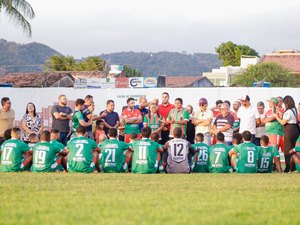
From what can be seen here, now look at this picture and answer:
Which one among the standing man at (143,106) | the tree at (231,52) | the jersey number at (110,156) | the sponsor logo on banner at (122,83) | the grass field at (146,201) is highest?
the tree at (231,52)

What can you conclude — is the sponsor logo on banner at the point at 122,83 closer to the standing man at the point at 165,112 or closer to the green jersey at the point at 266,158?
the standing man at the point at 165,112

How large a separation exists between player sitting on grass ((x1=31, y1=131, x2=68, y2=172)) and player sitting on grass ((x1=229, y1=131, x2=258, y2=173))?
392cm

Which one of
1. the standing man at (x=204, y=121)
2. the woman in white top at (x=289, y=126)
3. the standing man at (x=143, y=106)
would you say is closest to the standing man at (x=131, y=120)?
the standing man at (x=143, y=106)

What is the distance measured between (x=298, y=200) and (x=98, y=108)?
1995 cm

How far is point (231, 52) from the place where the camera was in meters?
122

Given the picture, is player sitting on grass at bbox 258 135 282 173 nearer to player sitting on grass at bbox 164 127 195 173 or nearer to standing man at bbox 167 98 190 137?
player sitting on grass at bbox 164 127 195 173

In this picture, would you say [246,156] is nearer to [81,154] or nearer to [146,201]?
[81,154]

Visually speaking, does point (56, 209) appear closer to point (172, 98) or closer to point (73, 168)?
point (73, 168)

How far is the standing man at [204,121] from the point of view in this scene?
21.9 meters

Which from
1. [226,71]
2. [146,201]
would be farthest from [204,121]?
[226,71]

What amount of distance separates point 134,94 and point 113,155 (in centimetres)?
1264

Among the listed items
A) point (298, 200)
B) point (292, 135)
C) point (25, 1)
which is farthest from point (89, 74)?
point (298, 200)

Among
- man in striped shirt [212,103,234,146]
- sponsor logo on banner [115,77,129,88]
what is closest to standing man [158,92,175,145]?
man in striped shirt [212,103,234,146]

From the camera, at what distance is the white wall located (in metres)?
30.4
